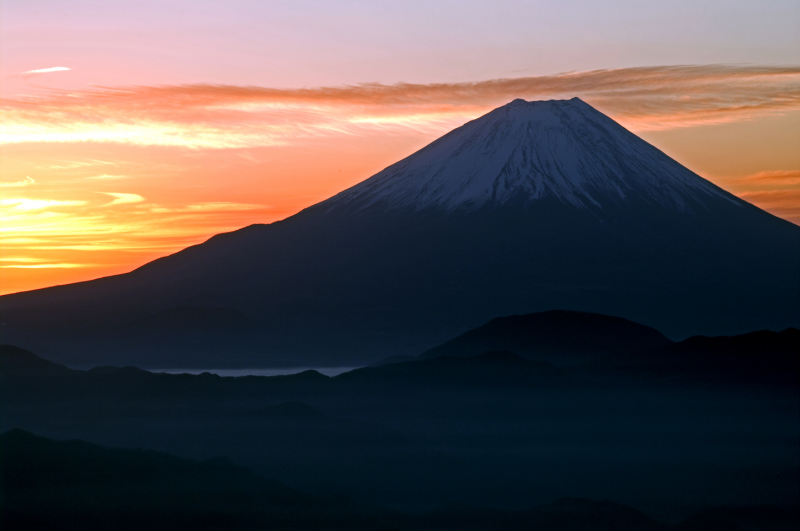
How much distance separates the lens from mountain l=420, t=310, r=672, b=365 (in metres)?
155

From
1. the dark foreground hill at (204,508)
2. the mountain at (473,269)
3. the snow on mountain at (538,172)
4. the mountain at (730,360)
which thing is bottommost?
the dark foreground hill at (204,508)

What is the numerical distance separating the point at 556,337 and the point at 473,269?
1133 inches

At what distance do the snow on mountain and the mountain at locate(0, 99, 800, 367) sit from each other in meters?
0.37

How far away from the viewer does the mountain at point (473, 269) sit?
179 meters

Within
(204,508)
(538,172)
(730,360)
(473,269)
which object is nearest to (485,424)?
(730,360)

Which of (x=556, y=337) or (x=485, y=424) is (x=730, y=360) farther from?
(x=556, y=337)

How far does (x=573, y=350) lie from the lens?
160 meters

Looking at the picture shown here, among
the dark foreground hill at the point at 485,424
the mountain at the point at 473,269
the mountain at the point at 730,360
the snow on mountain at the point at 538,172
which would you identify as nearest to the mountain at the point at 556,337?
the mountain at the point at 473,269

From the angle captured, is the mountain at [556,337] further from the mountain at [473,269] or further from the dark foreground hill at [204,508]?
the dark foreground hill at [204,508]

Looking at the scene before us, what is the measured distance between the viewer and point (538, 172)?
622 feet

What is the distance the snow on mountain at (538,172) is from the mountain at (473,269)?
371mm

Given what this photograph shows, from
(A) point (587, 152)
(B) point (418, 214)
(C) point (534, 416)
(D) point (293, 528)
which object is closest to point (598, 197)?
(A) point (587, 152)

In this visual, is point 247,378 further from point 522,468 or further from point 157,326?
point 157,326

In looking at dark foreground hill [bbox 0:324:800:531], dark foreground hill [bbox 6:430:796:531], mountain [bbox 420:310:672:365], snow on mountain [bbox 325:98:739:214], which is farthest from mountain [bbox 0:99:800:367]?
dark foreground hill [bbox 6:430:796:531]
